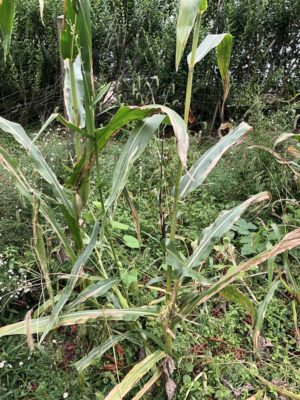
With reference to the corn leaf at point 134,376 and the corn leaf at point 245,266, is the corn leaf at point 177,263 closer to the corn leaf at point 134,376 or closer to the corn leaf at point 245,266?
the corn leaf at point 245,266

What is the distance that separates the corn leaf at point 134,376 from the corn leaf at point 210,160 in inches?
A: 21.8

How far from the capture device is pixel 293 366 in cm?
175

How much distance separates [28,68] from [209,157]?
2.92 meters

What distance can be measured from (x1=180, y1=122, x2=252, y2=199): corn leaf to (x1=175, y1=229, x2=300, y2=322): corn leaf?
11.8 inches

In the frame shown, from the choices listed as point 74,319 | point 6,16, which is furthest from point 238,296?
point 6,16

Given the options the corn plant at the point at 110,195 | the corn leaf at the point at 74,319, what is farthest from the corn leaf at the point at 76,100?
the corn leaf at the point at 74,319

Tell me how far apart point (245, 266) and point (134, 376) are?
19.9 inches

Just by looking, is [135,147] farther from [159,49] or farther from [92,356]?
[159,49]

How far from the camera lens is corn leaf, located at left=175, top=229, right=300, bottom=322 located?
136cm

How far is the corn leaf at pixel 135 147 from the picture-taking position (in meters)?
1.33

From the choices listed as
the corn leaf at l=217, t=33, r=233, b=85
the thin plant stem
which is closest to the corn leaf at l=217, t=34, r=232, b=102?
the corn leaf at l=217, t=33, r=233, b=85

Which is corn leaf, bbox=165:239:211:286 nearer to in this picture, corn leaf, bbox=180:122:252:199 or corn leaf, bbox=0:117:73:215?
corn leaf, bbox=180:122:252:199

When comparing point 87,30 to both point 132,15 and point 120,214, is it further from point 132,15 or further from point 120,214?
point 132,15

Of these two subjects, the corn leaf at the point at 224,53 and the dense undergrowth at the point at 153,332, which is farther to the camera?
the dense undergrowth at the point at 153,332
